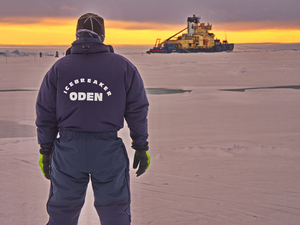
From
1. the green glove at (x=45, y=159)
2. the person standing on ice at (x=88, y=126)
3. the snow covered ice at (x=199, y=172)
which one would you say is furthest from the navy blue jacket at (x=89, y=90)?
the snow covered ice at (x=199, y=172)

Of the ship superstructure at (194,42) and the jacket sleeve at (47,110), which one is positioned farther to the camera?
the ship superstructure at (194,42)

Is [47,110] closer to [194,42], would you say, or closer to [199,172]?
[199,172]

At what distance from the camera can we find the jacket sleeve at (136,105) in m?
2.05

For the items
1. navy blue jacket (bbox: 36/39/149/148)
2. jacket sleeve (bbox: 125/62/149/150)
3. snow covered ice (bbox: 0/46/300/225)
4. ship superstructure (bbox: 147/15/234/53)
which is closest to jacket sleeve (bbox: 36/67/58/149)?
navy blue jacket (bbox: 36/39/149/148)

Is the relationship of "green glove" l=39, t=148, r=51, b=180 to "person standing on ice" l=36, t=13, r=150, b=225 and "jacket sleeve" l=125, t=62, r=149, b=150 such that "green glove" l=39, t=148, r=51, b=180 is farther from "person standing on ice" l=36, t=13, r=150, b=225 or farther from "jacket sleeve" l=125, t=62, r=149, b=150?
"jacket sleeve" l=125, t=62, r=149, b=150

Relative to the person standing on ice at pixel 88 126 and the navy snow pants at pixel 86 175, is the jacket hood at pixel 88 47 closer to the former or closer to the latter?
the person standing on ice at pixel 88 126

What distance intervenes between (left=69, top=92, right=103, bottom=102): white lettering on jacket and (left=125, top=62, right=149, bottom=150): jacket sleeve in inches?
7.6

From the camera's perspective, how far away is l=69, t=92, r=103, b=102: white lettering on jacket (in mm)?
1967

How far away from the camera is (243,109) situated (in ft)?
26.4

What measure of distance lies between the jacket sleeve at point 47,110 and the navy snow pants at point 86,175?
13 cm

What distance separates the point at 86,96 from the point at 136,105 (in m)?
0.32

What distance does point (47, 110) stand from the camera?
206cm

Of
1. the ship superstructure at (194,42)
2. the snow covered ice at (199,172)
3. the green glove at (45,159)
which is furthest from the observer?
the ship superstructure at (194,42)

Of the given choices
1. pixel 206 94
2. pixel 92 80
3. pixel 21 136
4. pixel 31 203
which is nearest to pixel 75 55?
pixel 92 80
